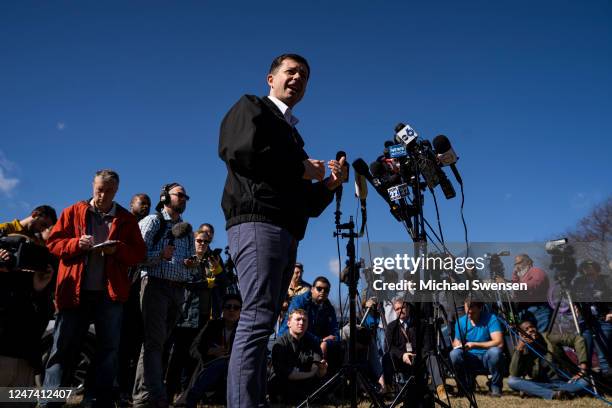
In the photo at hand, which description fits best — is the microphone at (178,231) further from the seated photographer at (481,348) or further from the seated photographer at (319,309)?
the seated photographer at (481,348)

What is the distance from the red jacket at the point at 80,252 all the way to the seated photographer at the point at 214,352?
123cm

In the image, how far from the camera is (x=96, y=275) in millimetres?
3699

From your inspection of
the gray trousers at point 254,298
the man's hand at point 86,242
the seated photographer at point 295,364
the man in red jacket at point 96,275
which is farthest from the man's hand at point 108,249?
the seated photographer at point 295,364

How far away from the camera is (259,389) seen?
6.31 ft

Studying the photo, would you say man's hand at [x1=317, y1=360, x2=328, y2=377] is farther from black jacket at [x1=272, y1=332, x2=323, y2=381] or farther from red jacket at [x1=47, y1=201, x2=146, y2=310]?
red jacket at [x1=47, y1=201, x2=146, y2=310]

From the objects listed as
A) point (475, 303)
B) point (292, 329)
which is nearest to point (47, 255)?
point (292, 329)

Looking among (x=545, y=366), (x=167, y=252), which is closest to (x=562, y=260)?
(x=545, y=366)

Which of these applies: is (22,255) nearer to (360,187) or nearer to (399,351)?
(360,187)

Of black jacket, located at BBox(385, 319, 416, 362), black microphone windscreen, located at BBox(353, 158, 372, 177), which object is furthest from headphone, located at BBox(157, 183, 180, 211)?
black jacket, located at BBox(385, 319, 416, 362)

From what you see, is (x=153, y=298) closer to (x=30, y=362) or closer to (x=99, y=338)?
(x=99, y=338)

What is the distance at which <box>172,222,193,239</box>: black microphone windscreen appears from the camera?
4582mm

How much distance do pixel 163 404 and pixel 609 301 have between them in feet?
19.6

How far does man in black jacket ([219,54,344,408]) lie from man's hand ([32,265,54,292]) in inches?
67.0

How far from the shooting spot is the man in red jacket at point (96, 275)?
3.49 meters
